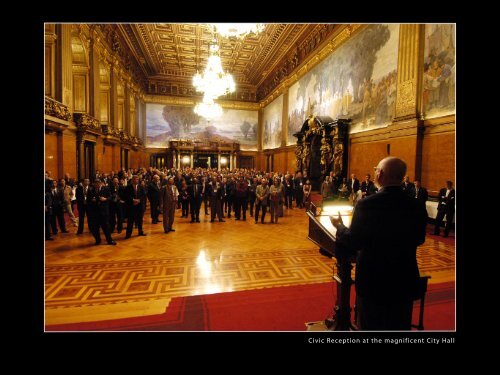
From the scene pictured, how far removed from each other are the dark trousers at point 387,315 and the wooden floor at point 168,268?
2.23 m

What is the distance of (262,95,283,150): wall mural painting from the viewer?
2139 cm

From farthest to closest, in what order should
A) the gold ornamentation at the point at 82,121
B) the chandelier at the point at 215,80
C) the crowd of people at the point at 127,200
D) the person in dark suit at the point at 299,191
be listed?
the person in dark suit at the point at 299,191 → the chandelier at the point at 215,80 → the gold ornamentation at the point at 82,121 → the crowd of people at the point at 127,200

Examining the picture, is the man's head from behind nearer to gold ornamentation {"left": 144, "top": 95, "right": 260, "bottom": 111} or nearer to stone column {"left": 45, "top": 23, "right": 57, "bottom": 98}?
stone column {"left": 45, "top": 23, "right": 57, "bottom": 98}

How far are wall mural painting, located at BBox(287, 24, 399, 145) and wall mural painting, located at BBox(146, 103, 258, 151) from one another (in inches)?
482

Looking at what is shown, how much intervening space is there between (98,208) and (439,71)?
918 cm

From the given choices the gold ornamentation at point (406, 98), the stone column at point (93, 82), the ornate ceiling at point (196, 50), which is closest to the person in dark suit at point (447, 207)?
the gold ornamentation at point (406, 98)

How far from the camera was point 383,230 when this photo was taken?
1.57m

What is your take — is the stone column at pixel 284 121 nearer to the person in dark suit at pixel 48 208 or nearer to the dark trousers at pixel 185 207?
the dark trousers at pixel 185 207

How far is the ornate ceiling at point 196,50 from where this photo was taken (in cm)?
1644

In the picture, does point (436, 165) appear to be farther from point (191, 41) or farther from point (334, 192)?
point (191, 41)

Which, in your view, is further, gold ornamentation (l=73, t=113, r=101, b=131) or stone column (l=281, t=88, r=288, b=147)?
stone column (l=281, t=88, r=288, b=147)

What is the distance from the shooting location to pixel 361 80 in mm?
10750

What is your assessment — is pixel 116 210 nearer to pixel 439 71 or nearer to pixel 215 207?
pixel 215 207

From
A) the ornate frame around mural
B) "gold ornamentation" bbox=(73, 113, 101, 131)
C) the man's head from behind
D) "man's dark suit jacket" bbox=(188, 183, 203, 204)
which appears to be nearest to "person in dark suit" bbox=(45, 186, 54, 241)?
"man's dark suit jacket" bbox=(188, 183, 203, 204)
